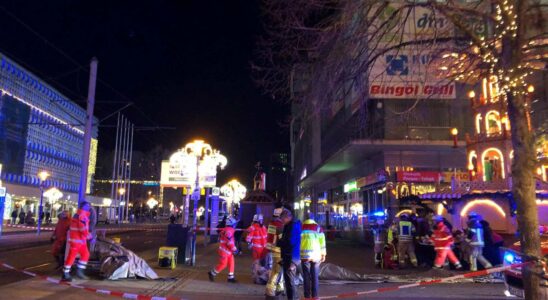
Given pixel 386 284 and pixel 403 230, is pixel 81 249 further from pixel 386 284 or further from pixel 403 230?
pixel 403 230

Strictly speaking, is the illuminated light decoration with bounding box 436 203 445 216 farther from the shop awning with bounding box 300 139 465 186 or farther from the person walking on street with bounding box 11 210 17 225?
the person walking on street with bounding box 11 210 17 225

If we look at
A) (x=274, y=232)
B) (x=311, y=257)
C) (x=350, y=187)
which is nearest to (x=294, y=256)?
(x=311, y=257)

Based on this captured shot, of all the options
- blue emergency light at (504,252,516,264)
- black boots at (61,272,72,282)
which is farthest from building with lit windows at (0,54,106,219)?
blue emergency light at (504,252,516,264)

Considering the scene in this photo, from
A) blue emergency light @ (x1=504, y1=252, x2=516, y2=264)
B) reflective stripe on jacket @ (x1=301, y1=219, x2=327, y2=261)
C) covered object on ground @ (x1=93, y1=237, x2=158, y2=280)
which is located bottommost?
covered object on ground @ (x1=93, y1=237, x2=158, y2=280)

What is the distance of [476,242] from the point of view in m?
12.8

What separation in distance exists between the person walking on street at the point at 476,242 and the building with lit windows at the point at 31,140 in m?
32.7

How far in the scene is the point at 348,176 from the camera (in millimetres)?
35875

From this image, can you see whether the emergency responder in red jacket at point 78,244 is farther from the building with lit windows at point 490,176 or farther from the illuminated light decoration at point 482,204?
the illuminated light decoration at point 482,204

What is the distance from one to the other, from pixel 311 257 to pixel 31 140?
169 feet

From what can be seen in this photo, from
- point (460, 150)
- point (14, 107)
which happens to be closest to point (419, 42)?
point (460, 150)

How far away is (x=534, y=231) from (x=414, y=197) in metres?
13.5

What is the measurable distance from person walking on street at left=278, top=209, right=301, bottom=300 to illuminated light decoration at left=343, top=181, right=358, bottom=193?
2399 cm

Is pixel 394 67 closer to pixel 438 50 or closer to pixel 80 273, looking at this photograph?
pixel 438 50

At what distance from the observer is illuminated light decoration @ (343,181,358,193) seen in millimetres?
32294
